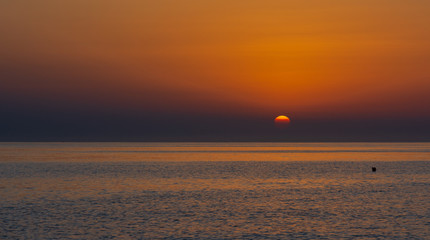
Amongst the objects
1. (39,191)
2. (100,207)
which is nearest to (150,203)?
(100,207)

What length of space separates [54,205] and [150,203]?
23.7ft

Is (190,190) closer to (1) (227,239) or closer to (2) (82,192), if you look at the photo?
(2) (82,192)

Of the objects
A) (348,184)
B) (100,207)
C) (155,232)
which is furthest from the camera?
(348,184)

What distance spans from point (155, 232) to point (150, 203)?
1222 cm

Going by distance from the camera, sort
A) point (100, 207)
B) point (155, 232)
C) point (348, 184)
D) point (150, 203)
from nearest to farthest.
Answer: point (155, 232) < point (100, 207) < point (150, 203) < point (348, 184)

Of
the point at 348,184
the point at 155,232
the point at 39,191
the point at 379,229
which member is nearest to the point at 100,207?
the point at 155,232

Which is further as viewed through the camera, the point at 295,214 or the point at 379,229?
the point at 295,214

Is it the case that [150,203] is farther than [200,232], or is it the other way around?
[150,203]

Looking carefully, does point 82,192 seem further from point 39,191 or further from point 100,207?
point 100,207

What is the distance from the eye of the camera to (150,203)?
40.5 meters

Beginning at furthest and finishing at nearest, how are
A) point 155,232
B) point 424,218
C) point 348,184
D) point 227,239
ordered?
1. point 348,184
2. point 424,218
3. point 155,232
4. point 227,239

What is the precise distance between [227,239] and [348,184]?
116 feet

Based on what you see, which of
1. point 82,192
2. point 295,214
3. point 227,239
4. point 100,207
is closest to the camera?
point 227,239

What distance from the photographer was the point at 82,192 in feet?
158
